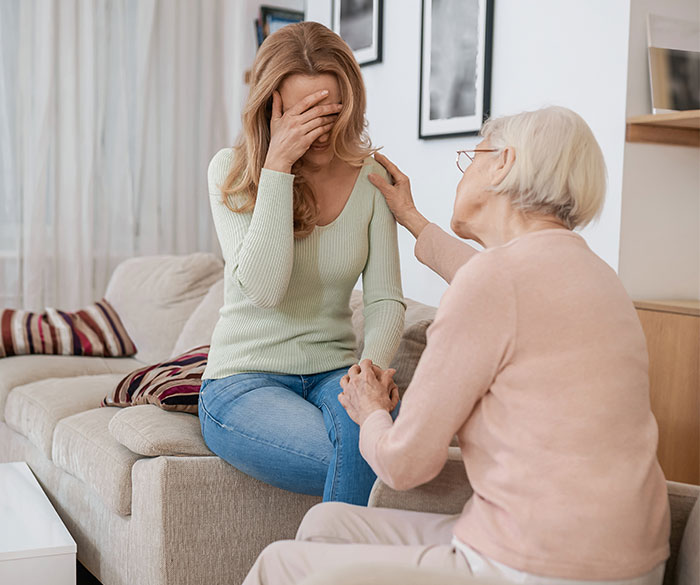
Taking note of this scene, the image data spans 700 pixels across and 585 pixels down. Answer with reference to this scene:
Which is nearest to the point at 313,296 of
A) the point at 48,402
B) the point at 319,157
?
the point at 319,157

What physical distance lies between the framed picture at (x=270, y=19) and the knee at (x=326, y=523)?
3604 millimetres

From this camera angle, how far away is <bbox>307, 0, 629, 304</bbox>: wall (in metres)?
2.12

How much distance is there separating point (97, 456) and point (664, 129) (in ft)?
5.41

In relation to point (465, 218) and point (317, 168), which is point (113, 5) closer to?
point (317, 168)

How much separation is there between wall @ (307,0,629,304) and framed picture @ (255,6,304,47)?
4.78 ft

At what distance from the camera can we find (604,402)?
1.04 m

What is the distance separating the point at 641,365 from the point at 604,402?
0.09m

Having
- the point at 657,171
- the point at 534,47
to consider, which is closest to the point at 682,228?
the point at 657,171

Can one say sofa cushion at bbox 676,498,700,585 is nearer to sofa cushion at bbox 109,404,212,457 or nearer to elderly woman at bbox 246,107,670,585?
elderly woman at bbox 246,107,670,585

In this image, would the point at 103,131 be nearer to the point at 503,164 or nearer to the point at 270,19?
the point at 270,19

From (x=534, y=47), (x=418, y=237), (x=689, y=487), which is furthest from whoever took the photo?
(x=534, y=47)

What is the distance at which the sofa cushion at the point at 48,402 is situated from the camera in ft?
8.27

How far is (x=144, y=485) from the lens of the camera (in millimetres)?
1888

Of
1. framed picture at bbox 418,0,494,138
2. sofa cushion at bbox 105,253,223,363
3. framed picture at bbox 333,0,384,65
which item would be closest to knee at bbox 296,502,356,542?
framed picture at bbox 418,0,494,138
